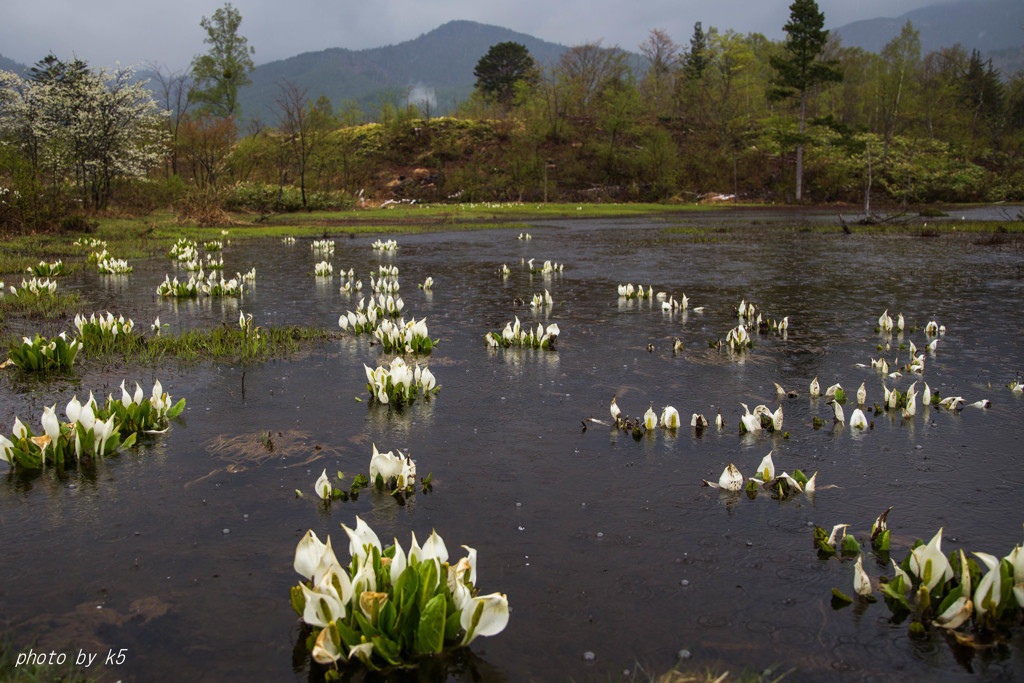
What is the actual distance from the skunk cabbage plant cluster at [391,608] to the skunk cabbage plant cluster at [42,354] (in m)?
5.82

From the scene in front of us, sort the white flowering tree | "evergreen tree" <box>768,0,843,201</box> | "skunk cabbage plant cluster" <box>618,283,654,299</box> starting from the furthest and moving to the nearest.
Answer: "evergreen tree" <box>768,0,843,201</box>
the white flowering tree
"skunk cabbage plant cluster" <box>618,283,654,299</box>

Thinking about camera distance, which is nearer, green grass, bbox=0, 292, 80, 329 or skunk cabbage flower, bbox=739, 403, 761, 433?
skunk cabbage flower, bbox=739, 403, 761, 433

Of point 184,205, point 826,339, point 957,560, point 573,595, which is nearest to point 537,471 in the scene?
point 573,595

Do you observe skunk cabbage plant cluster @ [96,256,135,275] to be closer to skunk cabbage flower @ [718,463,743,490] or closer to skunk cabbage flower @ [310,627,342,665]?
skunk cabbage flower @ [718,463,743,490]

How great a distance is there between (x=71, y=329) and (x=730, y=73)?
9090 cm

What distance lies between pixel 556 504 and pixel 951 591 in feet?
6.83

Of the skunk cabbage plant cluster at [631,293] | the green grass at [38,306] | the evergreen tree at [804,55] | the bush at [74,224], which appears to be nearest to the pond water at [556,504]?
the skunk cabbage plant cluster at [631,293]

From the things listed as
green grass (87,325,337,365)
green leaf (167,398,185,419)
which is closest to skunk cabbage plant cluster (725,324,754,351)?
green grass (87,325,337,365)

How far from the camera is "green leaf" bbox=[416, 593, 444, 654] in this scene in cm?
283

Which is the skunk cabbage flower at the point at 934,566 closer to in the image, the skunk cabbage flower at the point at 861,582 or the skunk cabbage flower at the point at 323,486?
the skunk cabbage flower at the point at 861,582


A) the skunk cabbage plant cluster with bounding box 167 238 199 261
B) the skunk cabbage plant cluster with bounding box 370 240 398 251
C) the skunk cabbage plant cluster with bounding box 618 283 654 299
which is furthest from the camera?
the skunk cabbage plant cluster with bounding box 370 240 398 251

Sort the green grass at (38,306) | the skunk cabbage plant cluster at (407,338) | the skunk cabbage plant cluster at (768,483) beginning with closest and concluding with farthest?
the skunk cabbage plant cluster at (768,483)
the skunk cabbage plant cluster at (407,338)
the green grass at (38,306)

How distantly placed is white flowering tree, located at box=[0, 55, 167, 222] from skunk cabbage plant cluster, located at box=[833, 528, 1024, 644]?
36247mm

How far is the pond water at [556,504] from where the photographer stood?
3027 mm
